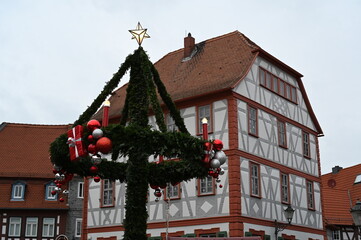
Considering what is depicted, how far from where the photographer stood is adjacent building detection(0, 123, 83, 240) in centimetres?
3653

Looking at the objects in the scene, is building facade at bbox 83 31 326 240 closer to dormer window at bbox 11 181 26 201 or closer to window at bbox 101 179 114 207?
window at bbox 101 179 114 207

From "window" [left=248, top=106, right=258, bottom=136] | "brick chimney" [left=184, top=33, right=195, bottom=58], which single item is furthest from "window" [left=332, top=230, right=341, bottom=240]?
"brick chimney" [left=184, top=33, right=195, bottom=58]

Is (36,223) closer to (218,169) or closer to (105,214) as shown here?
(105,214)

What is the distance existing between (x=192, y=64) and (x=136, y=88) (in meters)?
17.4

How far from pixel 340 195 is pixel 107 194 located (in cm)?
1655

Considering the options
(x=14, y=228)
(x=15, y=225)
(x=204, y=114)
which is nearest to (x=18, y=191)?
(x=15, y=225)

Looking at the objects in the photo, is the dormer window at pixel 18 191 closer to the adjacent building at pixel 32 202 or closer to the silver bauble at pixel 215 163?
the adjacent building at pixel 32 202

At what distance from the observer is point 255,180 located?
23.0 metres

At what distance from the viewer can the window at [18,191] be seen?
36781mm

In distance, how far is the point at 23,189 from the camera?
122 feet

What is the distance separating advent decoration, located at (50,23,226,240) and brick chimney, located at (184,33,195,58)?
17553 mm

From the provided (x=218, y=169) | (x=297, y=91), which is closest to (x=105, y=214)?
(x=297, y=91)

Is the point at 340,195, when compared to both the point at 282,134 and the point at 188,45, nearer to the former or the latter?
the point at 282,134

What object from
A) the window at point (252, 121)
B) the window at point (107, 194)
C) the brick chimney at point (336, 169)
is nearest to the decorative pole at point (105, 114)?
the window at point (252, 121)
